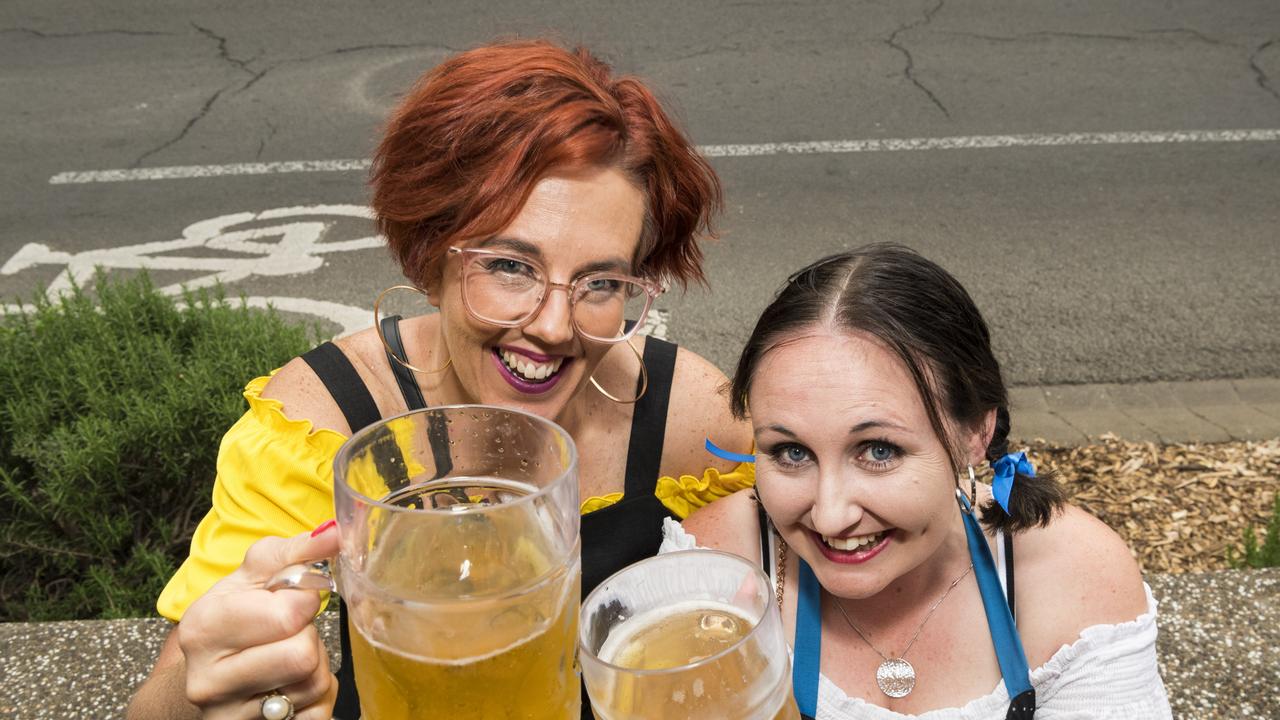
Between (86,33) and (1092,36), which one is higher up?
(1092,36)

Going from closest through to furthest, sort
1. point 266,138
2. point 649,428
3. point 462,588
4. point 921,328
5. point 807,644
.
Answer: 1. point 462,588
2. point 921,328
3. point 807,644
4. point 649,428
5. point 266,138

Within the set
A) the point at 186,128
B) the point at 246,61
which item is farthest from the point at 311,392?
the point at 246,61

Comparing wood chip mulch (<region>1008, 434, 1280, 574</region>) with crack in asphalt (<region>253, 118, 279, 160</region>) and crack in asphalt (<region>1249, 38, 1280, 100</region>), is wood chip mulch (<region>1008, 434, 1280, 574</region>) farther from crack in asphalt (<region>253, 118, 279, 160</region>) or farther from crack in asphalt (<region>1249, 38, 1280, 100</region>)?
crack in asphalt (<region>253, 118, 279, 160</region>)

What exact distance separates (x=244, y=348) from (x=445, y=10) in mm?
7038

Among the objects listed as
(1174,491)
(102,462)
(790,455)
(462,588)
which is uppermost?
(462,588)

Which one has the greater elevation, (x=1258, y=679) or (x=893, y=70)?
(x=1258, y=679)

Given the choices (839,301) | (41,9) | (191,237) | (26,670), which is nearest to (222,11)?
(41,9)

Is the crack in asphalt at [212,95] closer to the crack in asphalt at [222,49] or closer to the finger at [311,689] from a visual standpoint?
the crack in asphalt at [222,49]

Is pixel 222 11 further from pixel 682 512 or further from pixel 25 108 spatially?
pixel 682 512

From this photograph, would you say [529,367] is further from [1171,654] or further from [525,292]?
[1171,654]

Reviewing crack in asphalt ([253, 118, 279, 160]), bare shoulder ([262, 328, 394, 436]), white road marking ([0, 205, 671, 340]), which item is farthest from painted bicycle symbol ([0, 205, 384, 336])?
bare shoulder ([262, 328, 394, 436])

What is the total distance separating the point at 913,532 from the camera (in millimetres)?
2072

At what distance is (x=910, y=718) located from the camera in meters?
2.17

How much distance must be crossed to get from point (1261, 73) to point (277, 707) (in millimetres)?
9505
